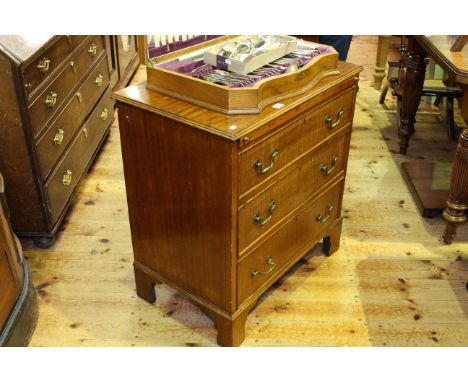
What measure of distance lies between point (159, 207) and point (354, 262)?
1102 millimetres

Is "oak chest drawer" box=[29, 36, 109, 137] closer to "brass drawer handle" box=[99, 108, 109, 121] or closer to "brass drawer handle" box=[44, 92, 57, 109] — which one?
"brass drawer handle" box=[44, 92, 57, 109]

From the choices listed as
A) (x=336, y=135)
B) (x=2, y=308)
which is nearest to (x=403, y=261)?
(x=336, y=135)

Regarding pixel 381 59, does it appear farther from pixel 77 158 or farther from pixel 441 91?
pixel 77 158

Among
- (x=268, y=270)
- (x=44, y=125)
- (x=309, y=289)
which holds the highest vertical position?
(x=44, y=125)

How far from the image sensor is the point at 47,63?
101 inches

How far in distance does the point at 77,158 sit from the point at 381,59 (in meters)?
2.58

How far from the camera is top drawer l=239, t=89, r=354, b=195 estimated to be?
1872mm

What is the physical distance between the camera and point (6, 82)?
2.32 metres

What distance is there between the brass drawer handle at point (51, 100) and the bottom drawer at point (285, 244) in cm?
123

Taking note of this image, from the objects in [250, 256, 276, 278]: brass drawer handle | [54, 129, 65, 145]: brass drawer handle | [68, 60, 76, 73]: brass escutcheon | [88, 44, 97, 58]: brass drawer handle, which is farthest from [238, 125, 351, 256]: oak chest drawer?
[88, 44, 97, 58]: brass drawer handle

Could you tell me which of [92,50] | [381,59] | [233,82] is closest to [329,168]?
[233,82]

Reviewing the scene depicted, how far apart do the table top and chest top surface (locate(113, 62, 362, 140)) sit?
0.72 m

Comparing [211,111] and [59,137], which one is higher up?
[211,111]

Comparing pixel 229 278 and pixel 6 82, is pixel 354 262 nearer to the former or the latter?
pixel 229 278
